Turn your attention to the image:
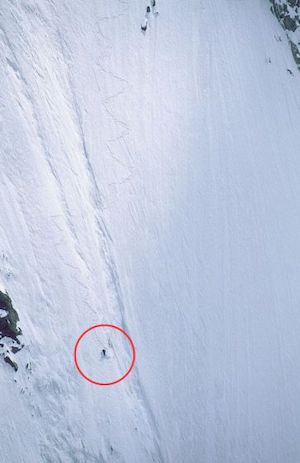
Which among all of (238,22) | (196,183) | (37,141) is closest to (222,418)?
(196,183)

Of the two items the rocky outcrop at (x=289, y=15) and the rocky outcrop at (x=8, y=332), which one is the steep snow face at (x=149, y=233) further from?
the rocky outcrop at (x=289, y=15)

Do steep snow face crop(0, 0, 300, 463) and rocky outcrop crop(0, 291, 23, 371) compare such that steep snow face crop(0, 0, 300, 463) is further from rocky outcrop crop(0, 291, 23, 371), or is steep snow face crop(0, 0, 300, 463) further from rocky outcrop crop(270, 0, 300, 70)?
rocky outcrop crop(270, 0, 300, 70)

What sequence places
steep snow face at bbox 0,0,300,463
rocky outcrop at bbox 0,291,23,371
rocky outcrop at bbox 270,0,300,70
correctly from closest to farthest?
rocky outcrop at bbox 0,291,23,371, steep snow face at bbox 0,0,300,463, rocky outcrop at bbox 270,0,300,70

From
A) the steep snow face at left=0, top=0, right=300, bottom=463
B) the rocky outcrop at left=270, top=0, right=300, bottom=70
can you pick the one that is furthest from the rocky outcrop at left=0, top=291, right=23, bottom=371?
the rocky outcrop at left=270, top=0, right=300, bottom=70

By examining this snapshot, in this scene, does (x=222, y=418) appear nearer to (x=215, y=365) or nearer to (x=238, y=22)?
(x=215, y=365)

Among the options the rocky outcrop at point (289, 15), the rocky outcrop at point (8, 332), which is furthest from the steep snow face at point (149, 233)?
the rocky outcrop at point (289, 15)

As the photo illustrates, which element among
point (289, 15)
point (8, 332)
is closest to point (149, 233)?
point (8, 332)
